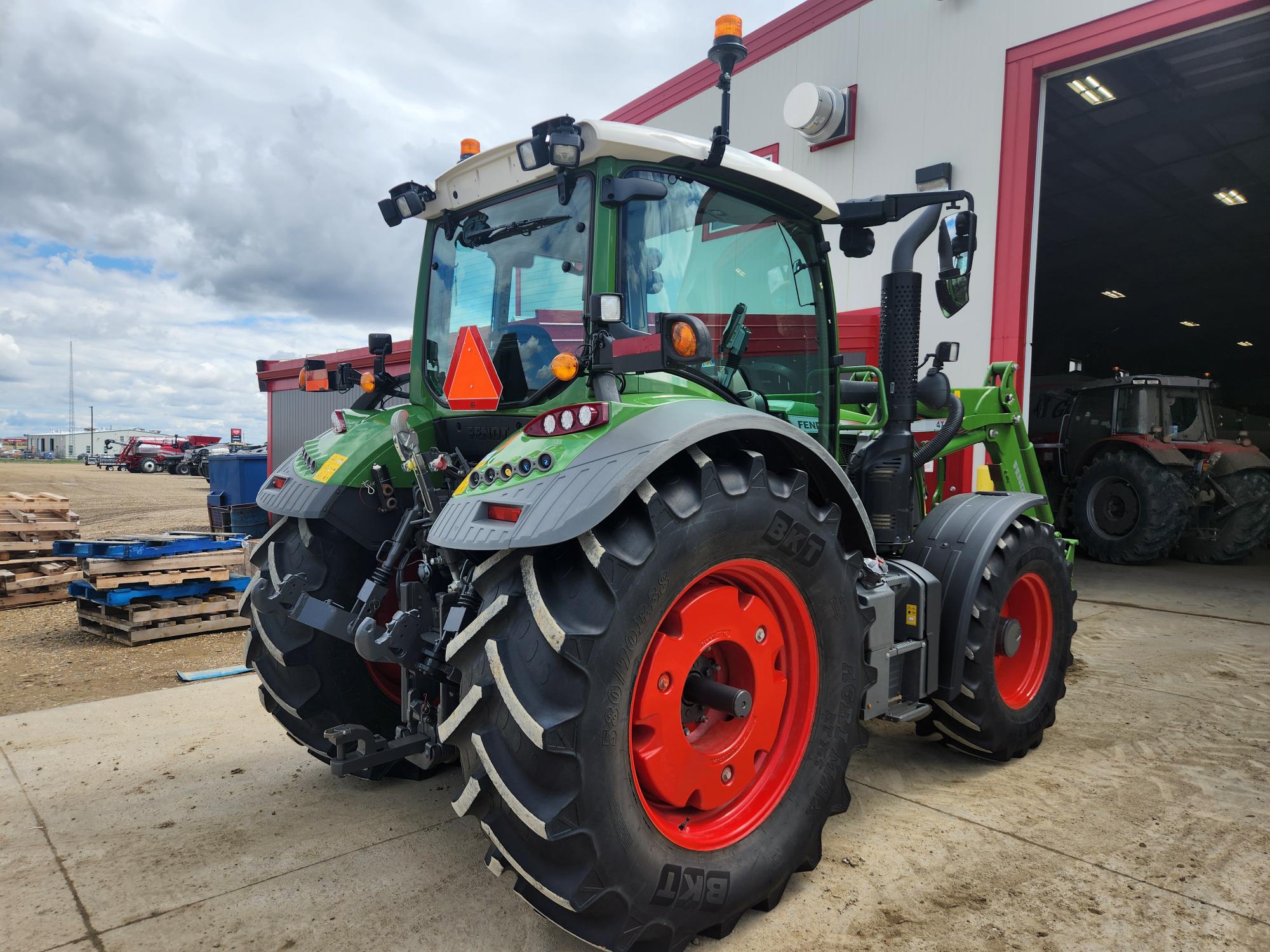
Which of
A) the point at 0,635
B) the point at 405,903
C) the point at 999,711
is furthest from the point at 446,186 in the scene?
the point at 0,635

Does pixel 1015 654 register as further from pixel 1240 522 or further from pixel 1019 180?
pixel 1240 522

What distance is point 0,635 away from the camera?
647cm

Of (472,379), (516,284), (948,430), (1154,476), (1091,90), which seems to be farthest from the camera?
(1154,476)

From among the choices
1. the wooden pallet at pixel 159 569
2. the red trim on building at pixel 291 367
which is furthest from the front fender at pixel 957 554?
the red trim on building at pixel 291 367

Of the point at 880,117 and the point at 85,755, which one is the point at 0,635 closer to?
the point at 85,755

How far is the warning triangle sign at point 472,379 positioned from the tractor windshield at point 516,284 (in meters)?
0.06

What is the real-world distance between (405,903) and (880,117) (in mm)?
7974

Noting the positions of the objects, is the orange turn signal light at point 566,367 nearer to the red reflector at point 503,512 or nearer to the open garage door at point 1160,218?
the red reflector at point 503,512

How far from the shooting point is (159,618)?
629 centimetres

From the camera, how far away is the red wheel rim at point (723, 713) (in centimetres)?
224

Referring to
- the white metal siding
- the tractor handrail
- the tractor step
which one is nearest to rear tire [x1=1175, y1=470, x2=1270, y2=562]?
the tractor handrail

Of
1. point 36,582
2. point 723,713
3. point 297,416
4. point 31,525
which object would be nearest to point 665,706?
point 723,713

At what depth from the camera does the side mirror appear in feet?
10.6

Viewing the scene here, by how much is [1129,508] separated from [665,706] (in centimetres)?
982
